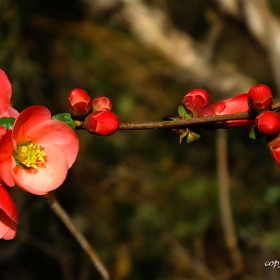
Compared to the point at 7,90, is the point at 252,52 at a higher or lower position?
higher

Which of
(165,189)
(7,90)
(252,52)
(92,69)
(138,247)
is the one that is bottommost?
(7,90)

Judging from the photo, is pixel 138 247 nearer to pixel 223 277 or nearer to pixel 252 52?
pixel 223 277

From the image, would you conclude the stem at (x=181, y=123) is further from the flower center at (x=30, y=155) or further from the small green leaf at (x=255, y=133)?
the flower center at (x=30, y=155)

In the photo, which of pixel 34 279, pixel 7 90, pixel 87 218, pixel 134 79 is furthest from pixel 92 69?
pixel 7 90

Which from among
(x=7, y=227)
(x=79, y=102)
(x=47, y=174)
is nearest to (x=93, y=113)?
(x=79, y=102)

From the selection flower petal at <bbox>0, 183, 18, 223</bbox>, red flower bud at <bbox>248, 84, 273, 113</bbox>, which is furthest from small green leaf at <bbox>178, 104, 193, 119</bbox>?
flower petal at <bbox>0, 183, 18, 223</bbox>

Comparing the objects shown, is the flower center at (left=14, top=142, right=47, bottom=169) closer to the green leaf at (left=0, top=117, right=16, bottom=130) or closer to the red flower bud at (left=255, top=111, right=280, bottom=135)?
the green leaf at (left=0, top=117, right=16, bottom=130)

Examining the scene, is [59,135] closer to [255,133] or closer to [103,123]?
[103,123]
